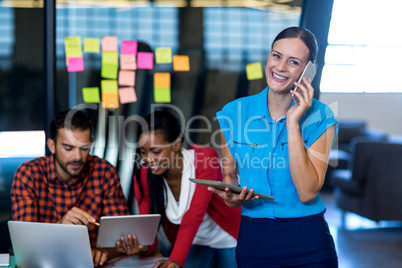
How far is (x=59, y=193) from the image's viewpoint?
2256 millimetres

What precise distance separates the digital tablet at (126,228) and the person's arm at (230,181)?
312 mm

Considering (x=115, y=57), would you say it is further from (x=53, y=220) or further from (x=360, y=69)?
(x=360, y=69)

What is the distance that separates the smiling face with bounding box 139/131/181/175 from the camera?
2.24m

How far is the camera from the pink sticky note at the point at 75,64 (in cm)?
295

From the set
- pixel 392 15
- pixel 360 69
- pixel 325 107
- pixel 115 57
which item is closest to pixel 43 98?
pixel 115 57

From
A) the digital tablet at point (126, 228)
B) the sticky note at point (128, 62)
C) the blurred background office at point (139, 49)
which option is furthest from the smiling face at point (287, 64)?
the sticky note at point (128, 62)

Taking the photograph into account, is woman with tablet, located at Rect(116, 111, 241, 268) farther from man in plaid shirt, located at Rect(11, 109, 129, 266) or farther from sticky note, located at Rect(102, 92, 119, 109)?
sticky note, located at Rect(102, 92, 119, 109)

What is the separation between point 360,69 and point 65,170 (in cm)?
604

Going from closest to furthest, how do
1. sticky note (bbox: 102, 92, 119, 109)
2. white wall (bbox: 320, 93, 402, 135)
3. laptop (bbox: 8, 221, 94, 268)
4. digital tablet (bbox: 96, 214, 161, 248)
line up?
laptop (bbox: 8, 221, 94, 268), digital tablet (bbox: 96, 214, 161, 248), sticky note (bbox: 102, 92, 119, 109), white wall (bbox: 320, 93, 402, 135)

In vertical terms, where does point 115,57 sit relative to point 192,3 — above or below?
below

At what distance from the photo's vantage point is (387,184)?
4.70 metres

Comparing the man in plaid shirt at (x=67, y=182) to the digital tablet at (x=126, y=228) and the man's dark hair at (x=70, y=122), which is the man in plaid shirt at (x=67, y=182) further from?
the digital tablet at (x=126, y=228)

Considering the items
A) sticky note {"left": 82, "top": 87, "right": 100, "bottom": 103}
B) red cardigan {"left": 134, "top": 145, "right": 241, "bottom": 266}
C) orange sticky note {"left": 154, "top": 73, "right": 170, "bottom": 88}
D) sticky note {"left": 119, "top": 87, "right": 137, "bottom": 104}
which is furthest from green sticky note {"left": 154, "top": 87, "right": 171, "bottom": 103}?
red cardigan {"left": 134, "top": 145, "right": 241, "bottom": 266}

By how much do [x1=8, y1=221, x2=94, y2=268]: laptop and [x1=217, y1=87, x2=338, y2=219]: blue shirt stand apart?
57 centimetres
